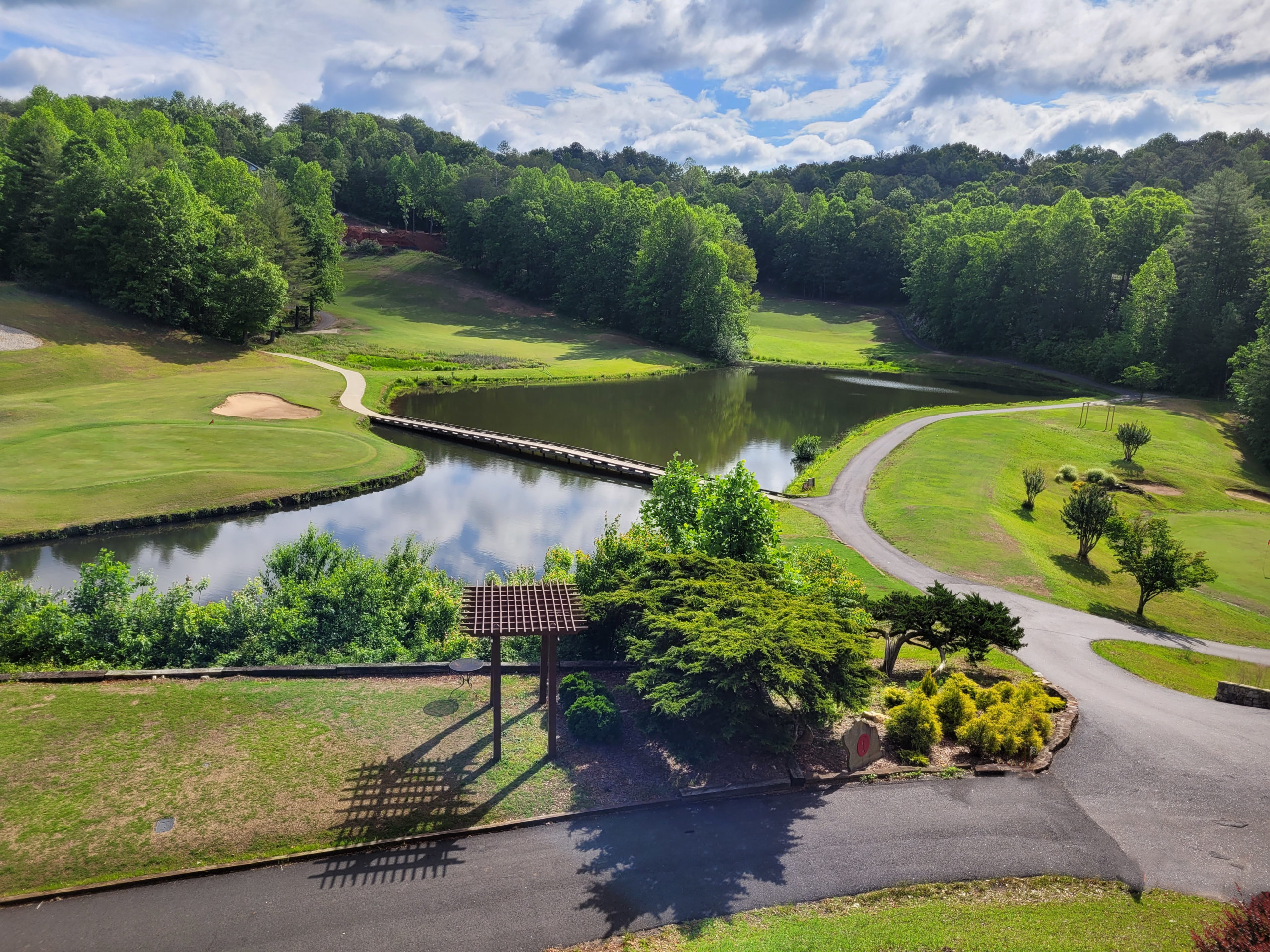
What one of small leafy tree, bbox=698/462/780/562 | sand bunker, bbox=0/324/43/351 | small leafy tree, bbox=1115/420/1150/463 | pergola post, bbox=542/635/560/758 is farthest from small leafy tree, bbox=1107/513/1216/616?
sand bunker, bbox=0/324/43/351

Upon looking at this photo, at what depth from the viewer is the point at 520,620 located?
13.9 m

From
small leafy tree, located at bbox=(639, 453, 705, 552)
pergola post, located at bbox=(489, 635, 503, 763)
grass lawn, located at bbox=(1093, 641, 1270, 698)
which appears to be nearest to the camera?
pergola post, located at bbox=(489, 635, 503, 763)

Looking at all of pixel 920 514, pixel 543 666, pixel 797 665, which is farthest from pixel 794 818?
pixel 920 514

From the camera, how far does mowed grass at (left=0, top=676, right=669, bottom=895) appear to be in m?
11.8

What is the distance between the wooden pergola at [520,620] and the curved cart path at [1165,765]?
398 inches

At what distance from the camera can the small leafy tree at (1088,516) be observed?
104 ft

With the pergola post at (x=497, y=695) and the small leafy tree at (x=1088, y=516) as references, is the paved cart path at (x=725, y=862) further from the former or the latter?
the small leafy tree at (x=1088, y=516)

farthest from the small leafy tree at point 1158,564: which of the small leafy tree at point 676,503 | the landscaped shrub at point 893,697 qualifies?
the small leafy tree at point 676,503

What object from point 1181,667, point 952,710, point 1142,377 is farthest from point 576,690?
point 1142,377

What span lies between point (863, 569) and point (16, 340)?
192 feet

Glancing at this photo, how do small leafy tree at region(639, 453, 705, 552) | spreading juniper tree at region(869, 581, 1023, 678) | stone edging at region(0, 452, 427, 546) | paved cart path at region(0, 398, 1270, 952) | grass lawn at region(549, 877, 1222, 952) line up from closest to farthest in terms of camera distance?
grass lawn at region(549, 877, 1222, 952) < paved cart path at region(0, 398, 1270, 952) < spreading juniper tree at region(869, 581, 1023, 678) < small leafy tree at region(639, 453, 705, 552) < stone edging at region(0, 452, 427, 546)

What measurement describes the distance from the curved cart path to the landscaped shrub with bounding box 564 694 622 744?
29.0 ft

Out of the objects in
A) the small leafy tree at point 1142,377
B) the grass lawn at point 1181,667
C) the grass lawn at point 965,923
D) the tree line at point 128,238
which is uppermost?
the tree line at point 128,238

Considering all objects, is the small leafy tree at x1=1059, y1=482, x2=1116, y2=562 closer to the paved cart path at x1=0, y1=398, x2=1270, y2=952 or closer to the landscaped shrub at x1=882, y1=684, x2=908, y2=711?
the paved cart path at x1=0, y1=398, x2=1270, y2=952
